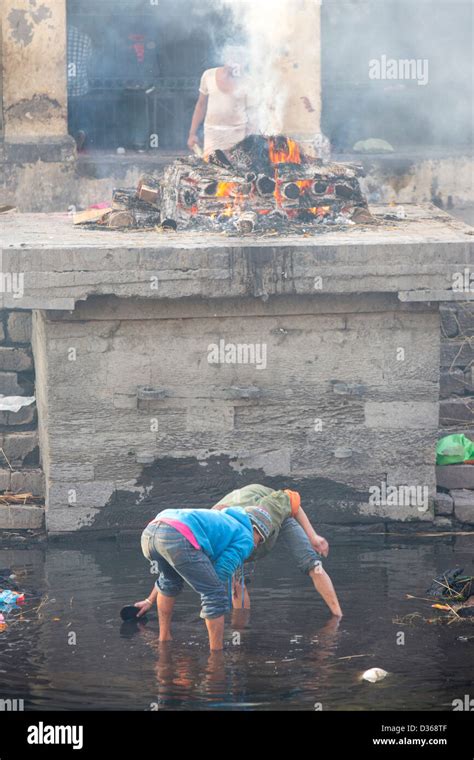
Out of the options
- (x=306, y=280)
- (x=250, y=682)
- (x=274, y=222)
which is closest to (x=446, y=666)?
(x=250, y=682)

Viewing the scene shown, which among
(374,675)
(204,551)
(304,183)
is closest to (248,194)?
(304,183)

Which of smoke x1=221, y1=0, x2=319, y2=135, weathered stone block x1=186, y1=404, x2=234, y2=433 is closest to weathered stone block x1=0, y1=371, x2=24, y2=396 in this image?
weathered stone block x1=186, y1=404, x2=234, y2=433

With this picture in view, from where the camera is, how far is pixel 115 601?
910 centimetres

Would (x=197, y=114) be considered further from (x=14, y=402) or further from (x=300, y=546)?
(x=300, y=546)

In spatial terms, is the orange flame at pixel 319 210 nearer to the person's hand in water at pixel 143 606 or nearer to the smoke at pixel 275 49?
the person's hand in water at pixel 143 606

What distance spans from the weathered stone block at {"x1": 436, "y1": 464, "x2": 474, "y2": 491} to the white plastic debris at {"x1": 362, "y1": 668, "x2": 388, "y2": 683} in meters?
3.18

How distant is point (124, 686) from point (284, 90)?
9095mm

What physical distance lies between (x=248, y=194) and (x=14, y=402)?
2.59 meters

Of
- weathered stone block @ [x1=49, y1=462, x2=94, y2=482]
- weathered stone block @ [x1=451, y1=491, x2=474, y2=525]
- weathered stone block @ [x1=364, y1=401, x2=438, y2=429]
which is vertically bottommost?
weathered stone block @ [x1=451, y1=491, x2=474, y2=525]

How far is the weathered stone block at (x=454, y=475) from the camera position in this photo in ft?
35.3

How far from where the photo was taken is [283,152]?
1128 centimetres

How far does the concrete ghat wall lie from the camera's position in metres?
10.1

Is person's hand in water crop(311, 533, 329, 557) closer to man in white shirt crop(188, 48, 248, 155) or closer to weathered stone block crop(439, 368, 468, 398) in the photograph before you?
weathered stone block crop(439, 368, 468, 398)

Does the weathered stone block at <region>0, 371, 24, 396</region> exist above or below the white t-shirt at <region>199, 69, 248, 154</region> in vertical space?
below
